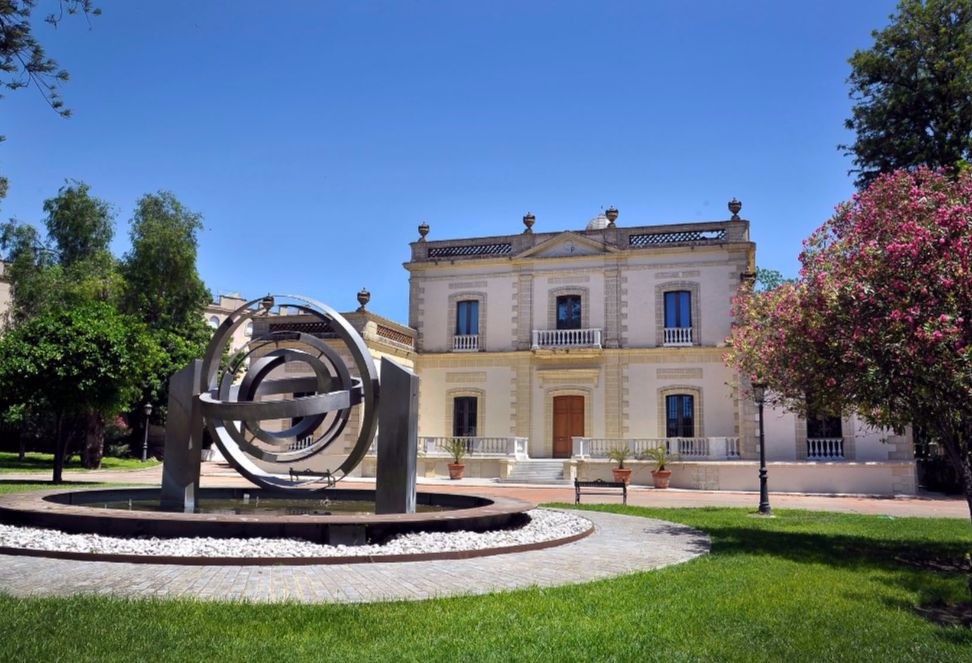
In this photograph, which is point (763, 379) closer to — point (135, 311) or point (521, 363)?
point (521, 363)

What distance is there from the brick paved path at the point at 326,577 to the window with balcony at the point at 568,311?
22030 millimetres

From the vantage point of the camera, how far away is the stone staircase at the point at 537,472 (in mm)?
26531

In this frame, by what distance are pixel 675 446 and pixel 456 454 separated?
7820 mm

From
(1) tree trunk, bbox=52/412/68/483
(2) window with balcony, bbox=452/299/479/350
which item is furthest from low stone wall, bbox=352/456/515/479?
(1) tree trunk, bbox=52/412/68/483

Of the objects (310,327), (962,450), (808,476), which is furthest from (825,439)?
(310,327)

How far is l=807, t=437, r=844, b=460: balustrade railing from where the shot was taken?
86.3ft

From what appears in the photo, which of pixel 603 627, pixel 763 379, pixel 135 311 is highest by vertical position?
pixel 135 311

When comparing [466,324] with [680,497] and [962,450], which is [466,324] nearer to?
[680,497]

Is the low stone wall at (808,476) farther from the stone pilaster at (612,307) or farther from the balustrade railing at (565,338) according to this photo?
the balustrade railing at (565,338)

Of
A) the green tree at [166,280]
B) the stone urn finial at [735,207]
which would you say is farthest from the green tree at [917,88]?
the green tree at [166,280]

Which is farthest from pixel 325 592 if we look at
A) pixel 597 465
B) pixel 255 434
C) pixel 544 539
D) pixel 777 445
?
pixel 777 445

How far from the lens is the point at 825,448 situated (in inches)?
1041

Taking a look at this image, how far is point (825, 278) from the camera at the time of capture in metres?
9.42

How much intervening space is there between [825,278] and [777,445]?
62.4 ft
